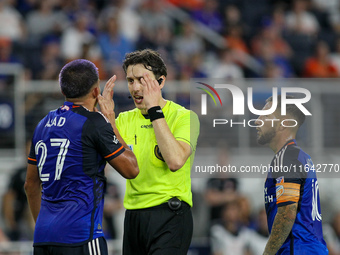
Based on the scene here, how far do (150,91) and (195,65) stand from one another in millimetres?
7182

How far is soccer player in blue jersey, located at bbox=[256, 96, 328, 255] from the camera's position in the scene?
198 inches

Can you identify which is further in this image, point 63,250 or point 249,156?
point 249,156

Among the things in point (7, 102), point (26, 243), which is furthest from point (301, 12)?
point (26, 243)

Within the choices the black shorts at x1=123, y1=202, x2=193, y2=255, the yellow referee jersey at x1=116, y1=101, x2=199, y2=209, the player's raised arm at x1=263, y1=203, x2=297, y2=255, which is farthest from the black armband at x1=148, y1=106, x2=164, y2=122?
the player's raised arm at x1=263, y1=203, x2=297, y2=255

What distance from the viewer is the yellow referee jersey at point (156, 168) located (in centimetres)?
517

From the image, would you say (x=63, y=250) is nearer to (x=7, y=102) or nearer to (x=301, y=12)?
(x=7, y=102)

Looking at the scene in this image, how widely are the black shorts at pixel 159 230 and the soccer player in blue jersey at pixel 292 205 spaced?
0.73 metres

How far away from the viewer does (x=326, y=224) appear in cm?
1031

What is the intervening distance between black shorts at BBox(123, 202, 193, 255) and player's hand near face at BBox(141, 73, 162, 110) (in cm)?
90

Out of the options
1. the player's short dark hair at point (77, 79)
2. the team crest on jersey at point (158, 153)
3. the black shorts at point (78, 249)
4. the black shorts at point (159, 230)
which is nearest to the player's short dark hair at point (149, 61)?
the player's short dark hair at point (77, 79)

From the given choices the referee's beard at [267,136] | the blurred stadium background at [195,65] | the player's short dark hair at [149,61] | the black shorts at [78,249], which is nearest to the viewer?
the black shorts at [78,249]

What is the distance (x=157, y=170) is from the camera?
520cm

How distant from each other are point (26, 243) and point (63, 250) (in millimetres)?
4473

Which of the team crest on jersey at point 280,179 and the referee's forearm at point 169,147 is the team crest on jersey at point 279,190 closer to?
the team crest on jersey at point 280,179
